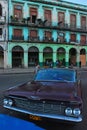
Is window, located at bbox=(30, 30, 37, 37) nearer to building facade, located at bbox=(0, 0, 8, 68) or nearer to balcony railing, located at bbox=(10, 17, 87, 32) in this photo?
balcony railing, located at bbox=(10, 17, 87, 32)

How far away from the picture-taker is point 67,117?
660 cm

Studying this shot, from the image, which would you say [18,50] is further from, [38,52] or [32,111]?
[32,111]

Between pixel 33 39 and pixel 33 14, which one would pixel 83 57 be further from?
pixel 33 14

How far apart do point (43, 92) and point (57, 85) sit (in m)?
1.17

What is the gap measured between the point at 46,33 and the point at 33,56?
464cm

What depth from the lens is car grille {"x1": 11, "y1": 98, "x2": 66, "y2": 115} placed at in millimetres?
6711

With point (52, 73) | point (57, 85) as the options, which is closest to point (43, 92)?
point (57, 85)

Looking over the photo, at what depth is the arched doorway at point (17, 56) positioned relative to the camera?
46.3 metres

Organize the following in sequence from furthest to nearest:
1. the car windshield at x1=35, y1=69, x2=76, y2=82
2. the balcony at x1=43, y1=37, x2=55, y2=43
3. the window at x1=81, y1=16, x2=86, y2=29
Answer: the window at x1=81, y1=16, x2=86, y2=29, the balcony at x1=43, y1=37, x2=55, y2=43, the car windshield at x1=35, y1=69, x2=76, y2=82

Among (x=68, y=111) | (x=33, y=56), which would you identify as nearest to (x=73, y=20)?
(x=33, y=56)

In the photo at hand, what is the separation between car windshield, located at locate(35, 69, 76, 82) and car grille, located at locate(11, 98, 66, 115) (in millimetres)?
2194

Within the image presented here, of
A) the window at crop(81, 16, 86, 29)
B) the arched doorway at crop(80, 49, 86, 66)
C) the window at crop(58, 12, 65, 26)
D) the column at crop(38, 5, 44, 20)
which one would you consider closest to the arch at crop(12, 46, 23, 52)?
the column at crop(38, 5, 44, 20)

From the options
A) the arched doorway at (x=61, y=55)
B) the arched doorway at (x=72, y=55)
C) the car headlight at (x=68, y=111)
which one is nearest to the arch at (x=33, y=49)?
the arched doorway at (x=61, y=55)

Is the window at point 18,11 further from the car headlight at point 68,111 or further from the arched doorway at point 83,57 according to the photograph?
the car headlight at point 68,111
